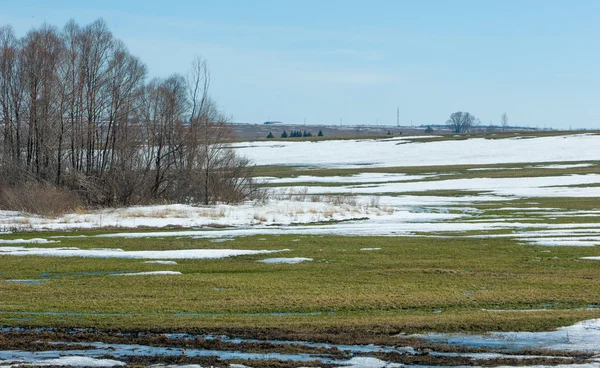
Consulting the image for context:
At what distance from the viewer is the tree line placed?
4447 centimetres

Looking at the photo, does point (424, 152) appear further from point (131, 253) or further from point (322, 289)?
point (322, 289)

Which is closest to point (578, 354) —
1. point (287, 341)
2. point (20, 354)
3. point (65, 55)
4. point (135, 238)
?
point (287, 341)

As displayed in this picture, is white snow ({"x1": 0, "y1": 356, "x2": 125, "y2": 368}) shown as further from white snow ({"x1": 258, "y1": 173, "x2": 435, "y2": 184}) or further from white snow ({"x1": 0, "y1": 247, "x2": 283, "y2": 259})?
white snow ({"x1": 258, "y1": 173, "x2": 435, "y2": 184})

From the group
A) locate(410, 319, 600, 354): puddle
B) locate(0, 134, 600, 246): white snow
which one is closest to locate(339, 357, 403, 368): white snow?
locate(410, 319, 600, 354): puddle

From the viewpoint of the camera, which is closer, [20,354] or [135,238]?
[20,354]

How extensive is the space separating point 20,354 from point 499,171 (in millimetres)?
71448

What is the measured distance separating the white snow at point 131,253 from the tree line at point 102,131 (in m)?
22.1

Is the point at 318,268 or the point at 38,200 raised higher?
the point at 38,200

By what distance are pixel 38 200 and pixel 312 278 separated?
23.2m

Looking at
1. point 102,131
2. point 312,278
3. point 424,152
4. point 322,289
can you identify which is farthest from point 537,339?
point 424,152

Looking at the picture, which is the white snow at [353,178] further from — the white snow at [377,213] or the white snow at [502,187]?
the white snow at [502,187]

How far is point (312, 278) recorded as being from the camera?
16766 mm

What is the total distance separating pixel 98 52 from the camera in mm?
46438

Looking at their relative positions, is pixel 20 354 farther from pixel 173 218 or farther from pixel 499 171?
pixel 499 171
